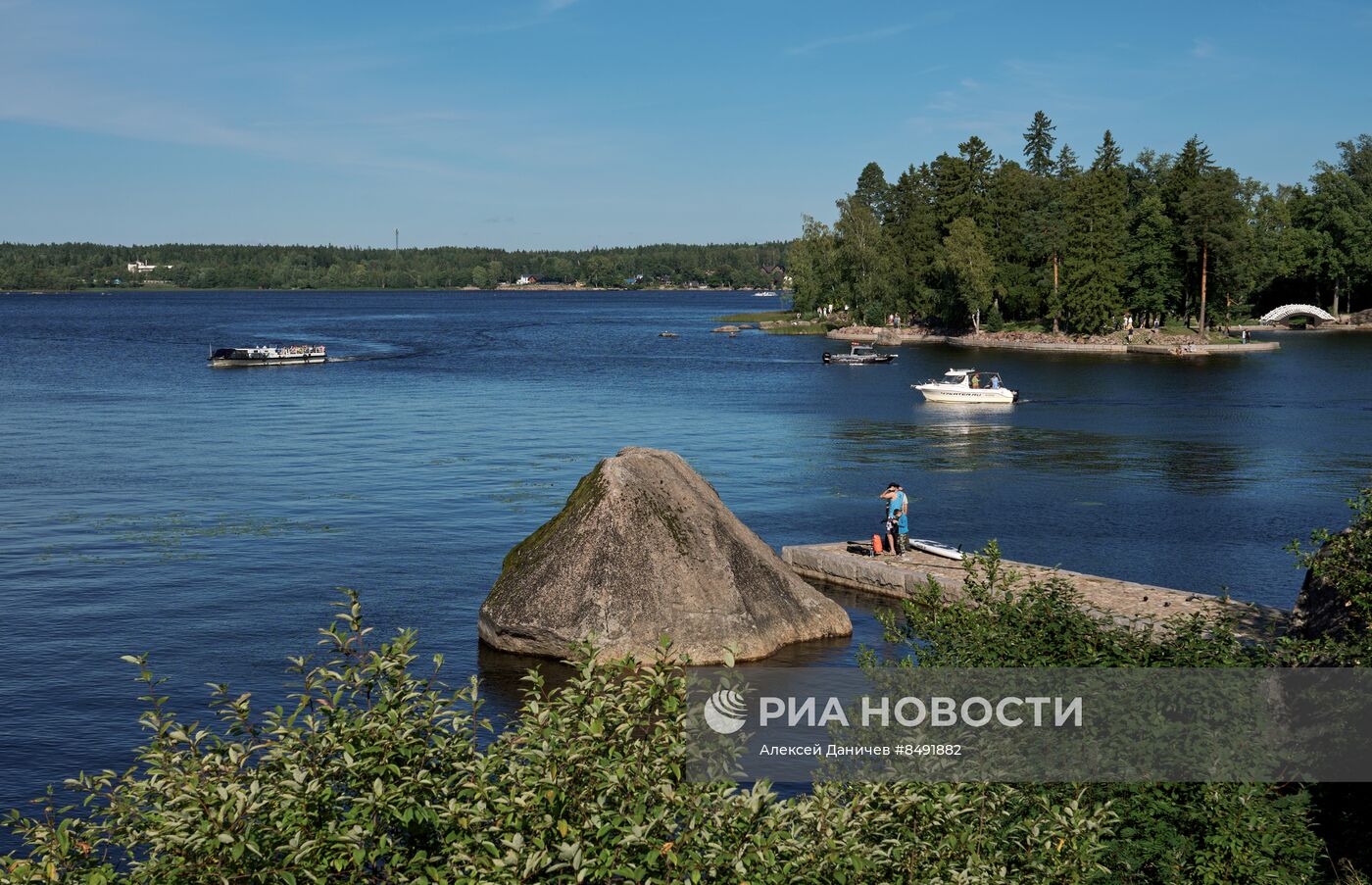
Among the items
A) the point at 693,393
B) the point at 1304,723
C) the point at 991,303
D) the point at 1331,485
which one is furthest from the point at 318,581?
the point at 991,303

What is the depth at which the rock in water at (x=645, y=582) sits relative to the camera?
78.3 feet

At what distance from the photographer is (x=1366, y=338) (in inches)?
5458

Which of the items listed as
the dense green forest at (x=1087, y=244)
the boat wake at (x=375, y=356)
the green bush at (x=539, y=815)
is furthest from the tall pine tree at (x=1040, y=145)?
the green bush at (x=539, y=815)

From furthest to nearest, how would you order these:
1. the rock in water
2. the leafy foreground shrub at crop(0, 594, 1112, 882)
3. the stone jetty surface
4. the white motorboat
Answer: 1. the white motorboat
2. the rock in water
3. the stone jetty surface
4. the leafy foreground shrub at crop(0, 594, 1112, 882)

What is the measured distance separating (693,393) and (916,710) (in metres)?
77.4

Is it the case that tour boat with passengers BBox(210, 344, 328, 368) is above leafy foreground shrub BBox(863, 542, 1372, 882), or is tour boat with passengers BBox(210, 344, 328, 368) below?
above

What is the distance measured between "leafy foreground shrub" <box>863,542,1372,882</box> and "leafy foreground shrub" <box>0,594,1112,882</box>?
160 cm

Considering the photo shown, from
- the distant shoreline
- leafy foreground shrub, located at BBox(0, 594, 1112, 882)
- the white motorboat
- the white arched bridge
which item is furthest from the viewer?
the white arched bridge

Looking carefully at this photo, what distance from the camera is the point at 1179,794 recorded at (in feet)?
36.4

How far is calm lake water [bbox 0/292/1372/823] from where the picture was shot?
1040 inches

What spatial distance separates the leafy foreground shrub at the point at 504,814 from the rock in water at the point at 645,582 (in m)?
14.5

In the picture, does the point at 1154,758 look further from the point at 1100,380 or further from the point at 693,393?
the point at 1100,380

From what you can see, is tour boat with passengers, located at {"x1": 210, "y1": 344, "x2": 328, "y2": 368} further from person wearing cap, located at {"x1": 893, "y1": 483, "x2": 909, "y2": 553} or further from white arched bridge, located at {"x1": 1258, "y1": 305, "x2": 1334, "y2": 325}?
white arched bridge, located at {"x1": 1258, "y1": 305, "x2": 1334, "y2": 325}

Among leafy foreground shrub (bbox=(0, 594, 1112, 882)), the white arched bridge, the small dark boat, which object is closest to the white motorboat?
the small dark boat
